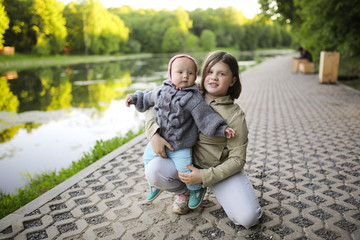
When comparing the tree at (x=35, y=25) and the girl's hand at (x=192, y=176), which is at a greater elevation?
the tree at (x=35, y=25)

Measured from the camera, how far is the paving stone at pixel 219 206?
7.73ft

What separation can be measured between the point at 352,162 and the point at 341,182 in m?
0.79

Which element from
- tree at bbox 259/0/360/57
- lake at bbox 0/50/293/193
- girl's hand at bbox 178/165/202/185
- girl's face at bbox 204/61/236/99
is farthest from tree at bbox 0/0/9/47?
tree at bbox 259/0/360/57

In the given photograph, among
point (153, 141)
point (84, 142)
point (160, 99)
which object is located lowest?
point (84, 142)

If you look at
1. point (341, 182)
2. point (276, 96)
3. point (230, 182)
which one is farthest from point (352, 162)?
point (276, 96)

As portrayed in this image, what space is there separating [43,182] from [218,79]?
2.91 m

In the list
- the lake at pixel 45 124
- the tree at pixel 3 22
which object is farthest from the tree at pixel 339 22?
the tree at pixel 3 22

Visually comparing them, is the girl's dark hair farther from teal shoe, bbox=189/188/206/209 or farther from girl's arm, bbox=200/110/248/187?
teal shoe, bbox=189/188/206/209

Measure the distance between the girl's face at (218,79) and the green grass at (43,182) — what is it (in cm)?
244

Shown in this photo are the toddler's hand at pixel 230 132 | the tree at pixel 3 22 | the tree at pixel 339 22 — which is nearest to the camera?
the toddler's hand at pixel 230 132

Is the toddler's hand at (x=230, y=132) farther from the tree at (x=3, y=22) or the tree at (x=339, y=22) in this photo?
the tree at (x=339, y=22)

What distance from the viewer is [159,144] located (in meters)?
2.37

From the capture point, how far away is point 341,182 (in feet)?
10.6

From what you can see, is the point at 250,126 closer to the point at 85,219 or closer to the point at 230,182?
the point at 230,182
